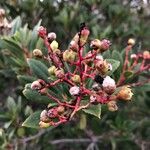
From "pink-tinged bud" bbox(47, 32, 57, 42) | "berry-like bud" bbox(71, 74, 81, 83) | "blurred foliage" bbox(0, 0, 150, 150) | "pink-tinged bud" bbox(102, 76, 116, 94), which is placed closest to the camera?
"pink-tinged bud" bbox(102, 76, 116, 94)

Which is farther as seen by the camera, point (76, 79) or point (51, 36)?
point (51, 36)

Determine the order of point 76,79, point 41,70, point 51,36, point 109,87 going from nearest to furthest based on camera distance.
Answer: point 109,87, point 76,79, point 51,36, point 41,70

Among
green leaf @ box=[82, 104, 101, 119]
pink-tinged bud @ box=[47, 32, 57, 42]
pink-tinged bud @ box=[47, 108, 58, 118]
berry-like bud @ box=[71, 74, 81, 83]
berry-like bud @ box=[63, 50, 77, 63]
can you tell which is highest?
pink-tinged bud @ box=[47, 32, 57, 42]

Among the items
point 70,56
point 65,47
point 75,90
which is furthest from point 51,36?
point 65,47

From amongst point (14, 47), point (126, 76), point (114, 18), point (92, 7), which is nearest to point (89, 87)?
point (126, 76)

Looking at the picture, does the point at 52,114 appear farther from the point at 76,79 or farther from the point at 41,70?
the point at 41,70

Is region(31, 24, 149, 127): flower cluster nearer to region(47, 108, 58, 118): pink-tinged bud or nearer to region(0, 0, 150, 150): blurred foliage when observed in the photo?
region(47, 108, 58, 118): pink-tinged bud

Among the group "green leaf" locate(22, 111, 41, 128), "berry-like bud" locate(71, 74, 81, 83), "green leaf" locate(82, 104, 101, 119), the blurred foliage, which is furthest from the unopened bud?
the blurred foliage

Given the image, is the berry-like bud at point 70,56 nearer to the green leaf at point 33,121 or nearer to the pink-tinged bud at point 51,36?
the pink-tinged bud at point 51,36
